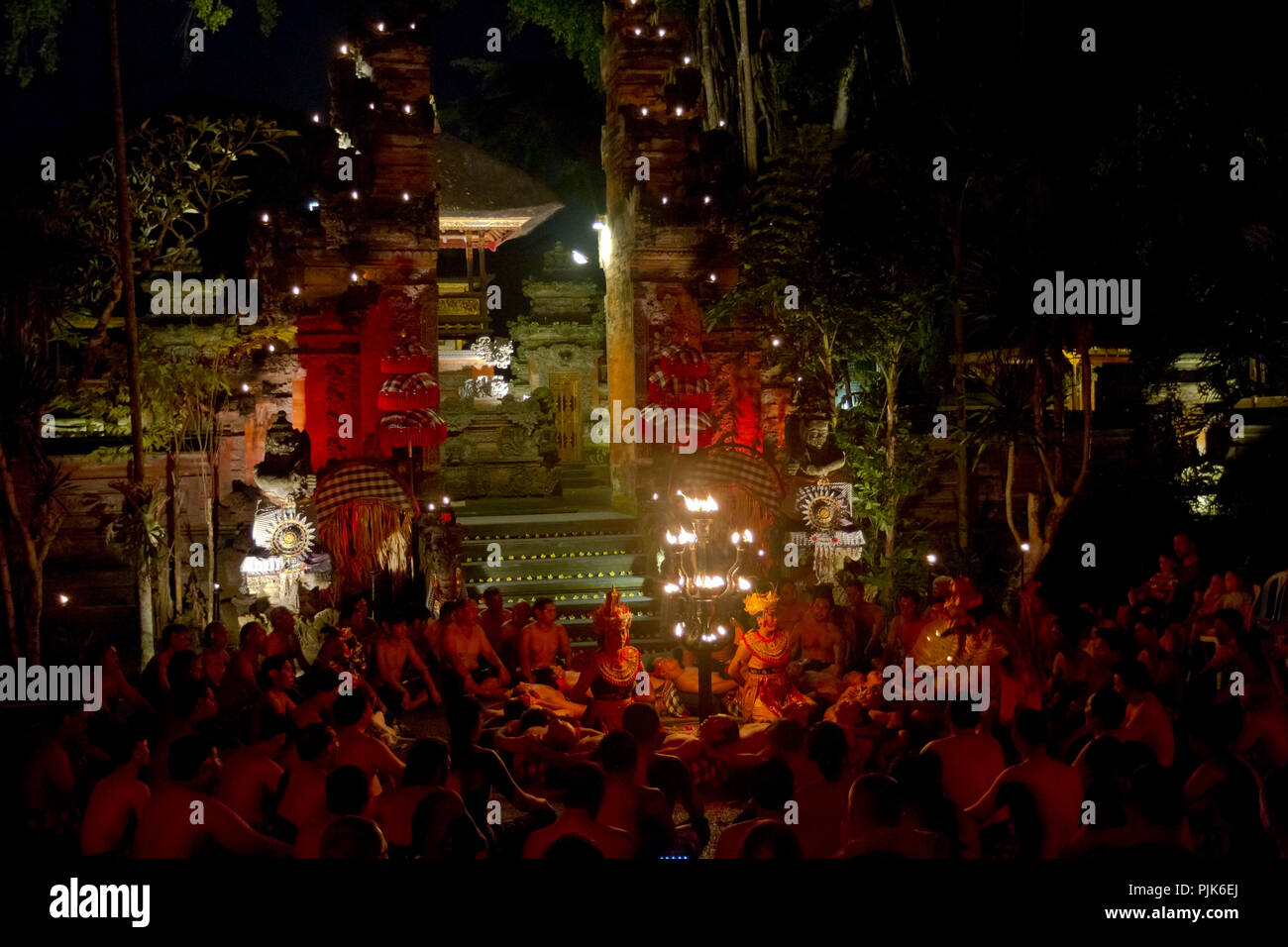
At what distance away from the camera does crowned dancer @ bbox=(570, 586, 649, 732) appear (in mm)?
9227

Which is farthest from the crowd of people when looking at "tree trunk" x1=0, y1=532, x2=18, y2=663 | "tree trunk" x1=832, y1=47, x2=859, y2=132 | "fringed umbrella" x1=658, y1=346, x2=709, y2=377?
"tree trunk" x1=832, y1=47, x2=859, y2=132

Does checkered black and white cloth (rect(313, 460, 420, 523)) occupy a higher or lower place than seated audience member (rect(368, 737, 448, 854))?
higher

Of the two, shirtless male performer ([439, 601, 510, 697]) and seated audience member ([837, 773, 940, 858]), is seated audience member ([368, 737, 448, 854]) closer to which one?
seated audience member ([837, 773, 940, 858])

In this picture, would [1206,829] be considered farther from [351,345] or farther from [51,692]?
[351,345]

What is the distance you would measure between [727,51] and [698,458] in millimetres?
11483

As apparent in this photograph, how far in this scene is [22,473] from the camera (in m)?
12.2

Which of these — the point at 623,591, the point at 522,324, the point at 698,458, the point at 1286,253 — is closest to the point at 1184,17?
the point at 1286,253

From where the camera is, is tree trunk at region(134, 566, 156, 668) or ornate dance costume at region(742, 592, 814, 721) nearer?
ornate dance costume at region(742, 592, 814, 721)

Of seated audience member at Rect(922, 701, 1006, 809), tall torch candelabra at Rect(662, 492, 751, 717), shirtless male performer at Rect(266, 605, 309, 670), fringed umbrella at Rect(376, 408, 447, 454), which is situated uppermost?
fringed umbrella at Rect(376, 408, 447, 454)

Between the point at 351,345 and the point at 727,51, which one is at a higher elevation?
the point at 727,51

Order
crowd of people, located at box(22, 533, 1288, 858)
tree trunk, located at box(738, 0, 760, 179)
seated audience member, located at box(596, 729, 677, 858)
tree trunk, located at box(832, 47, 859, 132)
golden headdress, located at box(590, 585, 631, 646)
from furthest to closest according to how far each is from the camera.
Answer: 1. tree trunk, located at box(738, 0, 760, 179)
2. tree trunk, located at box(832, 47, 859, 132)
3. golden headdress, located at box(590, 585, 631, 646)
4. seated audience member, located at box(596, 729, 677, 858)
5. crowd of people, located at box(22, 533, 1288, 858)

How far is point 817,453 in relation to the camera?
42.9 ft

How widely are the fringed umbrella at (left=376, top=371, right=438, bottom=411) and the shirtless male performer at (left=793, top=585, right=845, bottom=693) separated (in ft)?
18.1

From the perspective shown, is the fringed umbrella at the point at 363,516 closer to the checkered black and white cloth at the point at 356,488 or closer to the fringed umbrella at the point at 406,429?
the checkered black and white cloth at the point at 356,488
